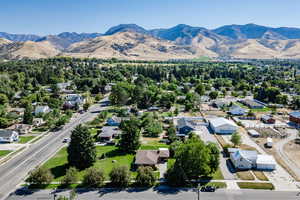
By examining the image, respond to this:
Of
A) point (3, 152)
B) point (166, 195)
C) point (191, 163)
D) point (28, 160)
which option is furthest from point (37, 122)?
point (191, 163)

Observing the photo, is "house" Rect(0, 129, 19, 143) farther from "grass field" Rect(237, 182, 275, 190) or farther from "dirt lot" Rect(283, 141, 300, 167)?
"dirt lot" Rect(283, 141, 300, 167)

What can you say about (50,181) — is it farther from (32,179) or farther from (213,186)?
(213,186)

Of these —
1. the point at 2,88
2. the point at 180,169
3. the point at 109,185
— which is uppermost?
the point at 2,88

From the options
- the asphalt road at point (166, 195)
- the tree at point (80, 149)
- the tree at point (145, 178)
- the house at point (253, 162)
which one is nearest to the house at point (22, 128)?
the tree at point (80, 149)

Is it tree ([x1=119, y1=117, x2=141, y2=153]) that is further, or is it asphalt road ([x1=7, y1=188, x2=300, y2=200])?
tree ([x1=119, y1=117, x2=141, y2=153])

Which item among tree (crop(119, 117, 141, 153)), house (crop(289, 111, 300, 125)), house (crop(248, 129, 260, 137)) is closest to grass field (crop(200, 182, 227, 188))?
tree (crop(119, 117, 141, 153))

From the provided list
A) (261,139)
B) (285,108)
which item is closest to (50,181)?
(261,139)
